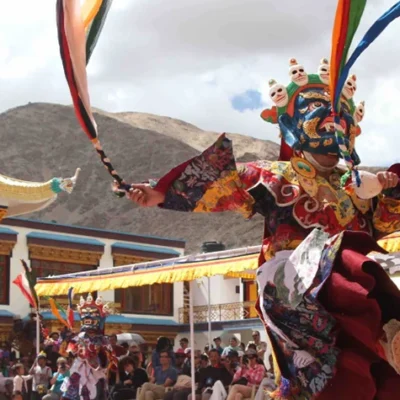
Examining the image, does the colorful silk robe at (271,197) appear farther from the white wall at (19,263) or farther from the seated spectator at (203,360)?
the white wall at (19,263)

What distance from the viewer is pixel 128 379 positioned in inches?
476

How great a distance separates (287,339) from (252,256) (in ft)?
16.6

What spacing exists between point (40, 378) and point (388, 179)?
943 centimetres

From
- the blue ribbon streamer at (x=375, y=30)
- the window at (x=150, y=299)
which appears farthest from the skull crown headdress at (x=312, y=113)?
the window at (x=150, y=299)

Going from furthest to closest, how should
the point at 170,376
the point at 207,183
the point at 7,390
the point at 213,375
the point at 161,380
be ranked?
the point at 7,390
the point at 161,380
the point at 170,376
the point at 213,375
the point at 207,183

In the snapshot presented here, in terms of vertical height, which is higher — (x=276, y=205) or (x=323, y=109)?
(x=323, y=109)

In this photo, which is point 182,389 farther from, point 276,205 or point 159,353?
point 276,205

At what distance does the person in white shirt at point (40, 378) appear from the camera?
44.9 feet

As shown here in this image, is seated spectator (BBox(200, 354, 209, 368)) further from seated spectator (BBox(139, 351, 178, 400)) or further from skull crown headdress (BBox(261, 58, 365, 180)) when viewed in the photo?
skull crown headdress (BBox(261, 58, 365, 180))

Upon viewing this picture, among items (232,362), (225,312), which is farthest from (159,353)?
(225,312)

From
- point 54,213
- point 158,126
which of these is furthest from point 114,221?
point 158,126

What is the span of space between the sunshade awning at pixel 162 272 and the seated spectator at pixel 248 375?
2.88 feet

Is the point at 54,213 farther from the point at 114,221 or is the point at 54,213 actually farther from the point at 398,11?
the point at 398,11

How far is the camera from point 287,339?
4.57 metres
